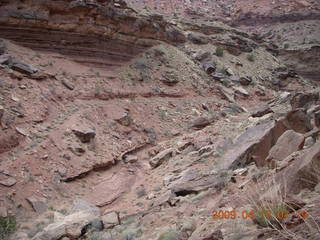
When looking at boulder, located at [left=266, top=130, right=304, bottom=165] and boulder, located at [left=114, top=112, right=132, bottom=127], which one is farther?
boulder, located at [left=114, top=112, right=132, bottom=127]

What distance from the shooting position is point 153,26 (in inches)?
754

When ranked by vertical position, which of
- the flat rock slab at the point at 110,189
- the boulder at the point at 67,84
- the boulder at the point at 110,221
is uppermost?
the boulder at the point at 67,84

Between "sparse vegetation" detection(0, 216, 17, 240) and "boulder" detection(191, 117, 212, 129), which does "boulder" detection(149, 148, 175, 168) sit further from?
"sparse vegetation" detection(0, 216, 17, 240)

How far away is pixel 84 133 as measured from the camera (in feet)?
36.6

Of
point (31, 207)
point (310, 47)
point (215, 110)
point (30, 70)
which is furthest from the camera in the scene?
point (310, 47)

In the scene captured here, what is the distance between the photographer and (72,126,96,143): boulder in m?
11.1

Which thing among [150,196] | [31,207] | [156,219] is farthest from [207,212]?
[31,207]

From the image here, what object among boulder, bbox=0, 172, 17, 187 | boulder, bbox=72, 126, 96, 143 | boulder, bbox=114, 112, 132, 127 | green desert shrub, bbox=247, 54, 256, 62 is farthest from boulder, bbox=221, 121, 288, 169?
green desert shrub, bbox=247, 54, 256, 62

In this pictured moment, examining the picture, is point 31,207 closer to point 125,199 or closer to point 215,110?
point 125,199

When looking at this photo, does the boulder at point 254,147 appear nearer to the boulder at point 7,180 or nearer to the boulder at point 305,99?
the boulder at point 305,99

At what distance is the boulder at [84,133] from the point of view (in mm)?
11086

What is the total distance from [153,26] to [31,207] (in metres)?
13.7

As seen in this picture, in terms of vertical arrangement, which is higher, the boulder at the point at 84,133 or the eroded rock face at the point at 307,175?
the eroded rock face at the point at 307,175

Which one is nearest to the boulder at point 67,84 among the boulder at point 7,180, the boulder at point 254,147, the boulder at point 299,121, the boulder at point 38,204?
the boulder at point 7,180
